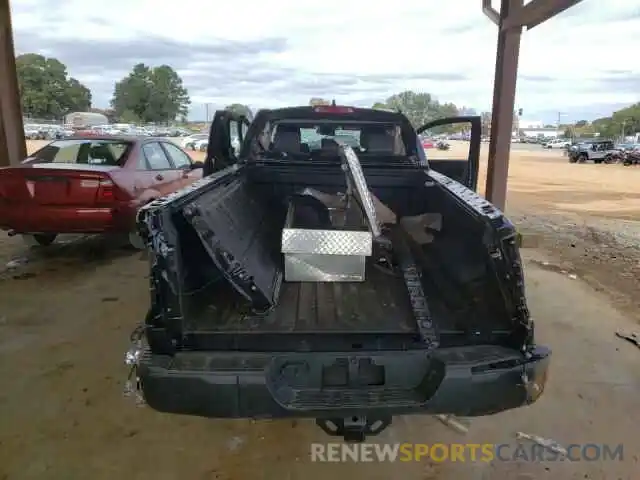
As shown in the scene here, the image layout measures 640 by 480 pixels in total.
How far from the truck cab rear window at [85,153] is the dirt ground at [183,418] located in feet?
4.21

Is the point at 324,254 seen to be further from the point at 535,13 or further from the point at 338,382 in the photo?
the point at 535,13

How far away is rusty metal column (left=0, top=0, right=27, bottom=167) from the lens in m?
8.16

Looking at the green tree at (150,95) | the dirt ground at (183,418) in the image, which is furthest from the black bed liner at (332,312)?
the green tree at (150,95)

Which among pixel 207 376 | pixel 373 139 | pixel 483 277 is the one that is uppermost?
pixel 373 139

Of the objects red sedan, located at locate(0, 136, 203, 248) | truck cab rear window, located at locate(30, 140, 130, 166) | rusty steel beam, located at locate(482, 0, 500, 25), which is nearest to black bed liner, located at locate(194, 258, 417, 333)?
red sedan, located at locate(0, 136, 203, 248)

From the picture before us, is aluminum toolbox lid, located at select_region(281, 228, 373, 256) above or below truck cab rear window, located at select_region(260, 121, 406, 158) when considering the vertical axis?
below

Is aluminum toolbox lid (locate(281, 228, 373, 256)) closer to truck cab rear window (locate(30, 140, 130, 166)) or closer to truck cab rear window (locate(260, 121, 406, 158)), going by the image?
truck cab rear window (locate(260, 121, 406, 158))

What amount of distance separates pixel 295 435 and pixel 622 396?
6.75 ft

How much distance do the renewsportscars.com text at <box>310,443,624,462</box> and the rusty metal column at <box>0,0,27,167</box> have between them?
789cm

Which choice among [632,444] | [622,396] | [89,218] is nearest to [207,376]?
[632,444]

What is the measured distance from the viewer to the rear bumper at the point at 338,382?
2.07 metres

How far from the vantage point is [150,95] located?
62062mm

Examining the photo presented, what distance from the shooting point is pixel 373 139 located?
179 inches

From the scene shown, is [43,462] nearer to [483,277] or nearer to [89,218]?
[483,277]
